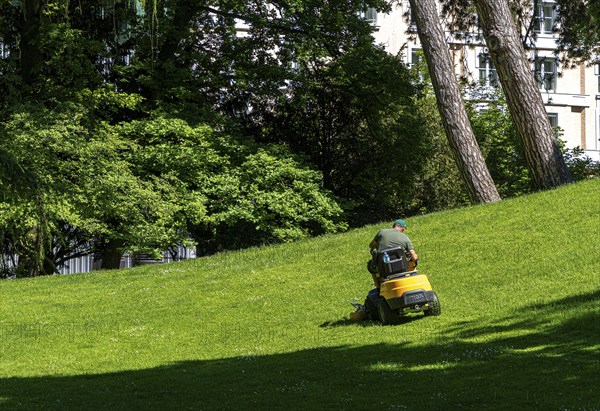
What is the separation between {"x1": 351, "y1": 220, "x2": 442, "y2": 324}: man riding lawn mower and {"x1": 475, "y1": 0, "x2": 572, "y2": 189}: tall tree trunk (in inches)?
460

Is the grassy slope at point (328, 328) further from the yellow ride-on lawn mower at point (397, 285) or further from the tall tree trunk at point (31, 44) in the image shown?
the tall tree trunk at point (31, 44)

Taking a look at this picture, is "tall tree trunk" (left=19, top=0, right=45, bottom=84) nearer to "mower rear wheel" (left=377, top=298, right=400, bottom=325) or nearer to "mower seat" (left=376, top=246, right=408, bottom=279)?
"mower rear wheel" (left=377, top=298, right=400, bottom=325)

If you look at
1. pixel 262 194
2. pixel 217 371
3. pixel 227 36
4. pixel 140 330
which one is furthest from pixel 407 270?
pixel 227 36

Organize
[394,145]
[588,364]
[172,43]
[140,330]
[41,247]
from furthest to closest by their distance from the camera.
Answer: [394,145]
[172,43]
[140,330]
[588,364]
[41,247]

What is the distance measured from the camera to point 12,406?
11.4 m

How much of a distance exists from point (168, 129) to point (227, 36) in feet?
20.8

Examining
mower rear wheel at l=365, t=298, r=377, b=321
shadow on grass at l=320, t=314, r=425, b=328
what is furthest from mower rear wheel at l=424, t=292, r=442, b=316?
mower rear wheel at l=365, t=298, r=377, b=321

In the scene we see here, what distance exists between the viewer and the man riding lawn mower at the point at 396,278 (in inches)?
658

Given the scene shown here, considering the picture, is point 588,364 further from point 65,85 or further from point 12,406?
point 65,85

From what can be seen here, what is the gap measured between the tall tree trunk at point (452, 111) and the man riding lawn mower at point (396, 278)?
1228 cm

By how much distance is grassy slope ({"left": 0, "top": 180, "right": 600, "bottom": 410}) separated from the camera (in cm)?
1153

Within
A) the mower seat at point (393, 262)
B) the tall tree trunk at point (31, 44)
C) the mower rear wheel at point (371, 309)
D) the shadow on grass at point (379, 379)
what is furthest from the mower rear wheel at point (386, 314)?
the tall tree trunk at point (31, 44)

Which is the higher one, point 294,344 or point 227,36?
point 227,36

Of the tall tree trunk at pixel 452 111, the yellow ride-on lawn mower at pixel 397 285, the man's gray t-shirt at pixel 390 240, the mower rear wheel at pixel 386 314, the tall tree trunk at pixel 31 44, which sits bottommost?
the mower rear wheel at pixel 386 314
